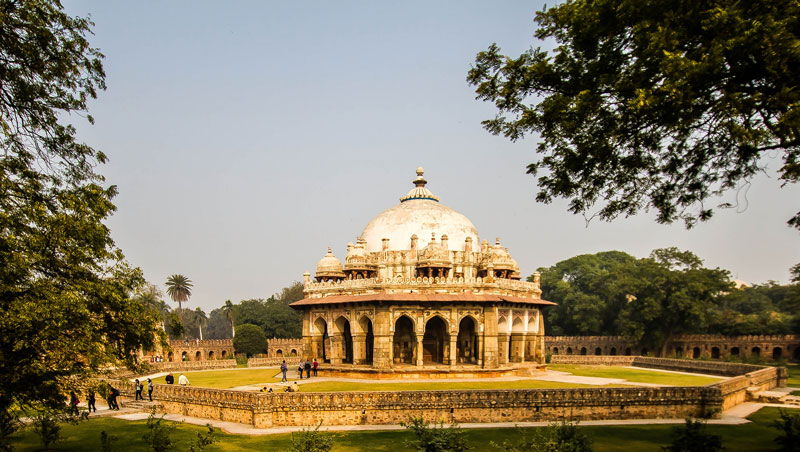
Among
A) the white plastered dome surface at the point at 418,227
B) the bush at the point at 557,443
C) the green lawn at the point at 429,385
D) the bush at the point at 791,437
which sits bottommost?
the green lawn at the point at 429,385

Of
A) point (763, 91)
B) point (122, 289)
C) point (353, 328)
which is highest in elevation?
point (763, 91)

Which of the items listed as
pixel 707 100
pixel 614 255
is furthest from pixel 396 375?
pixel 614 255

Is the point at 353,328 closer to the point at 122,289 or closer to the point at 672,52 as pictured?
the point at 122,289

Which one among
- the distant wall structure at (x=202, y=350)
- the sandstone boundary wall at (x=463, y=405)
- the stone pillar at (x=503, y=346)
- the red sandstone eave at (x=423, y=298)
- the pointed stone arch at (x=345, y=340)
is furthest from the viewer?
the distant wall structure at (x=202, y=350)

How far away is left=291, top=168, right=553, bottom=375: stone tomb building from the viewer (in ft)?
112

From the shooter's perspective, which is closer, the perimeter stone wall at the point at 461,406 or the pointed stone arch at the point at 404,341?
the perimeter stone wall at the point at 461,406

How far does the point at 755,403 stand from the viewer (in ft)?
88.4

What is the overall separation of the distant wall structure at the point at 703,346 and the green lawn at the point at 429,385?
96.6 ft

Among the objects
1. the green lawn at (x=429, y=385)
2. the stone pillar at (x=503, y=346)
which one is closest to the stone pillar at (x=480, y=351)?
the stone pillar at (x=503, y=346)

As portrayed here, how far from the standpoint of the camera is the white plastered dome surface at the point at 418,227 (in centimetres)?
4038

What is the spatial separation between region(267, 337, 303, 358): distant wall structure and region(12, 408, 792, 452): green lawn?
1594 inches

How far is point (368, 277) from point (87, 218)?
2699 centimetres

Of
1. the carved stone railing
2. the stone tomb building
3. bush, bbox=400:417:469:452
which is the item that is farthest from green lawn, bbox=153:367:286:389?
bush, bbox=400:417:469:452

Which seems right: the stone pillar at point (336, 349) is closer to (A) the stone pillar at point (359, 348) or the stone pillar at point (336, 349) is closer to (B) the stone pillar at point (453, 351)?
(A) the stone pillar at point (359, 348)
